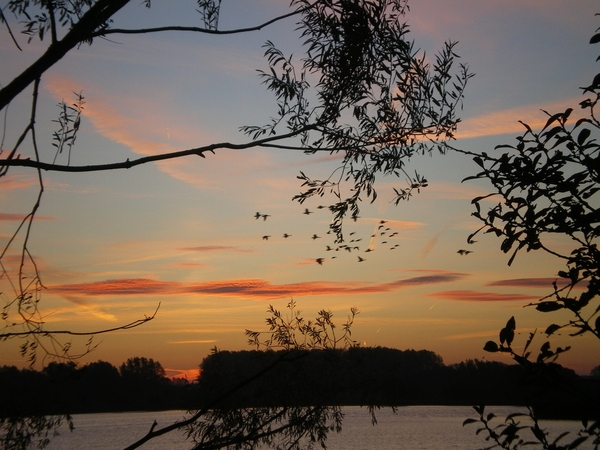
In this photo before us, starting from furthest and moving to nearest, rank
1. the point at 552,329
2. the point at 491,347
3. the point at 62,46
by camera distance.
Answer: the point at 62,46, the point at 491,347, the point at 552,329

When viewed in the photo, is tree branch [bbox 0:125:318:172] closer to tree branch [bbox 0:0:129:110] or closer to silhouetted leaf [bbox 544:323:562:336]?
tree branch [bbox 0:0:129:110]

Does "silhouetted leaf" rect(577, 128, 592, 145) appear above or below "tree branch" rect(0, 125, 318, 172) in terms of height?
below

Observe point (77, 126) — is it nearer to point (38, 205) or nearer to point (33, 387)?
point (38, 205)

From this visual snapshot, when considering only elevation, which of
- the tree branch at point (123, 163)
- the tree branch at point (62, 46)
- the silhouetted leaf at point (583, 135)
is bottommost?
the silhouetted leaf at point (583, 135)

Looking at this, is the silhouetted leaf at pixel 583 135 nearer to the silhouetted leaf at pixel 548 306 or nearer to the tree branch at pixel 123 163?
the silhouetted leaf at pixel 548 306

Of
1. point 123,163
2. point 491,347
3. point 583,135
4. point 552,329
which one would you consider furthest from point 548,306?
point 123,163

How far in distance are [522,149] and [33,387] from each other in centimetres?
699

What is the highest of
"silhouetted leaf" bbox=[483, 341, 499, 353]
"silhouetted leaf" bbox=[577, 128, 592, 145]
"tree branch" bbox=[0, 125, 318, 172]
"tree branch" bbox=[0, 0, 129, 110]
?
"tree branch" bbox=[0, 0, 129, 110]

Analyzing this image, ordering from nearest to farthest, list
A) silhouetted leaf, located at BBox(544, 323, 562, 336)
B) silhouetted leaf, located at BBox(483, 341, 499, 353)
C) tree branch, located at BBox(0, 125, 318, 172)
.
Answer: silhouetted leaf, located at BBox(544, 323, 562, 336), silhouetted leaf, located at BBox(483, 341, 499, 353), tree branch, located at BBox(0, 125, 318, 172)

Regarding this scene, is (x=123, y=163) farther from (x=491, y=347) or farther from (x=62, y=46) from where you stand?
(x=491, y=347)

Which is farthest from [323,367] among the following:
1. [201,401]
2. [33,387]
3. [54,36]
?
[54,36]

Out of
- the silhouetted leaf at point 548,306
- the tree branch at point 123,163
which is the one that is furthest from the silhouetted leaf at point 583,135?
the tree branch at point 123,163

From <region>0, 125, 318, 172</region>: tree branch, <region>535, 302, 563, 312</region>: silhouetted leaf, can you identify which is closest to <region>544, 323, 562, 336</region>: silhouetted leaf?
<region>535, 302, 563, 312</region>: silhouetted leaf

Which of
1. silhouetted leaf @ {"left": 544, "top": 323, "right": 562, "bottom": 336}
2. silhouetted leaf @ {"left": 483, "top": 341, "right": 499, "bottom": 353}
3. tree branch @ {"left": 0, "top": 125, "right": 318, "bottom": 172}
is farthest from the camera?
tree branch @ {"left": 0, "top": 125, "right": 318, "bottom": 172}
